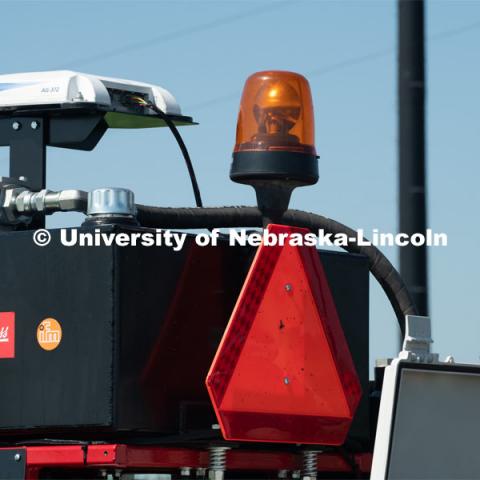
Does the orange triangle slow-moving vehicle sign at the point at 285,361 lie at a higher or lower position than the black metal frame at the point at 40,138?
lower

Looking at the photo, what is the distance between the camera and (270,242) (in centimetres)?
427

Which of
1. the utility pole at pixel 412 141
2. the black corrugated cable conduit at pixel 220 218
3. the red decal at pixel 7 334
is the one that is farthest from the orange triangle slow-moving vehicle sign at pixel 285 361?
the utility pole at pixel 412 141

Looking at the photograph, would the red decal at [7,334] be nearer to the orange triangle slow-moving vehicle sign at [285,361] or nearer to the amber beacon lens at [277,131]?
the orange triangle slow-moving vehicle sign at [285,361]

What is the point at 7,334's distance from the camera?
4.36 meters

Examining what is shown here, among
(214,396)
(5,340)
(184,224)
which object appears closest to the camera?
(214,396)

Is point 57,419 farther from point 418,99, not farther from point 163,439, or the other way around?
point 418,99

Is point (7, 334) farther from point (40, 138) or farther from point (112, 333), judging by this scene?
point (40, 138)

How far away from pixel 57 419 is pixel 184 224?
2.68 feet

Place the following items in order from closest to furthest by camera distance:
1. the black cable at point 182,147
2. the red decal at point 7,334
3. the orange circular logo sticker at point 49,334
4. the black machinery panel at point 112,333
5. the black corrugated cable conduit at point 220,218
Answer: the black machinery panel at point 112,333
the orange circular logo sticker at point 49,334
the red decal at point 7,334
the black corrugated cable conduit at point 220,218
the black cable at point 182,147

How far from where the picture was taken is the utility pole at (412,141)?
6.49 meters

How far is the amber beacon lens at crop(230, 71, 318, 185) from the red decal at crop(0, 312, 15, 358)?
31.7 inches

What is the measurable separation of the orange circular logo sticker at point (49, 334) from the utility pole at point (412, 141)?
252 cm

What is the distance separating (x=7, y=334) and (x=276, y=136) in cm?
99

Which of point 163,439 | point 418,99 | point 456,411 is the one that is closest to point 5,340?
point 163,439
